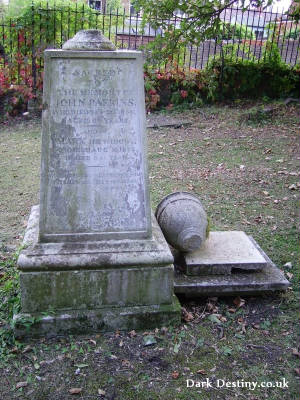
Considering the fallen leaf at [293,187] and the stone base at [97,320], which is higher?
the stone base at [97,320]

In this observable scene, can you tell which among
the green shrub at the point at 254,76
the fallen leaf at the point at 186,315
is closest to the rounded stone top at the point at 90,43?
the fallen leaf at the point at 186,315

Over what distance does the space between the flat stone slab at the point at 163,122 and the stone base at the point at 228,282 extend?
20.4 ft

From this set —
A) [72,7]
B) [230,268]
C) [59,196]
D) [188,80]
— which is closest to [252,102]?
[188,80]

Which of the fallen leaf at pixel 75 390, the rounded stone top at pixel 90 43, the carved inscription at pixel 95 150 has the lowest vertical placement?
the fallen leaf at pixel 75 390

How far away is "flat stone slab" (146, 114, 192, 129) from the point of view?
9.72m

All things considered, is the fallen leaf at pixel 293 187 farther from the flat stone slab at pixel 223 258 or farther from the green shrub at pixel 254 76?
the green shrub at pixel 254 76

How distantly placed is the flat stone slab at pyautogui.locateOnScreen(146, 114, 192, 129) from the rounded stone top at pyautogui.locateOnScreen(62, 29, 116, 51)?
6.42 meters

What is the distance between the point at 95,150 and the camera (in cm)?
333

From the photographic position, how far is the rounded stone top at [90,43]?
3205 millimetres

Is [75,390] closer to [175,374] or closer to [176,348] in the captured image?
[175,374]

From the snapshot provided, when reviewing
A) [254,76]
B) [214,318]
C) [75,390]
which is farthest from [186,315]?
[254,76]

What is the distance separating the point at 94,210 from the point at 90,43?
1214 mm

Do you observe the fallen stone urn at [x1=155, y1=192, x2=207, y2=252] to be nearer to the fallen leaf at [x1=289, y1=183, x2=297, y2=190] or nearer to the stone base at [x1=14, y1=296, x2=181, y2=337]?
the stone base at [x1=14, y1=296, x2=181, y2=337]

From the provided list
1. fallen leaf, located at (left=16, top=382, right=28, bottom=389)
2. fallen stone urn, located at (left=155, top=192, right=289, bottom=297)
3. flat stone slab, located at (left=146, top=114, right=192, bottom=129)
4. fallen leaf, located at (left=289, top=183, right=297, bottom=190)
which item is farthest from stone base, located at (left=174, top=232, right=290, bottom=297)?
flat stone slab, located at (left=146, top=114, right=192, bottom=129)
